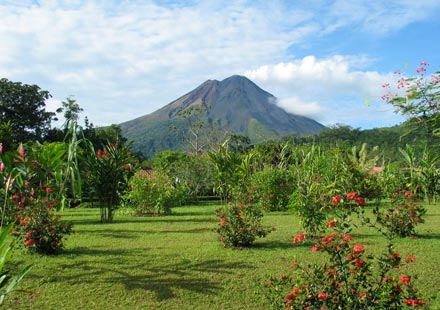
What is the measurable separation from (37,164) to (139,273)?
9.12 ft

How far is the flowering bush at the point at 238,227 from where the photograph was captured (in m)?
6.43

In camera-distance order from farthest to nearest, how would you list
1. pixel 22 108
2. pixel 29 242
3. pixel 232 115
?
pixel 232 115
pixel 22 108
pixel 29 242

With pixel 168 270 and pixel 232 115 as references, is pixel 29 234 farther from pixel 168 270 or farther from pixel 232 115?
pixel 232 115

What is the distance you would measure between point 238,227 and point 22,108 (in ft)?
94.4

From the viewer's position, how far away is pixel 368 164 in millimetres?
16500

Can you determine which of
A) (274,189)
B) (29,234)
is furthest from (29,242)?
(274,189)

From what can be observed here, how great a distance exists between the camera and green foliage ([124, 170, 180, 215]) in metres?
11.8

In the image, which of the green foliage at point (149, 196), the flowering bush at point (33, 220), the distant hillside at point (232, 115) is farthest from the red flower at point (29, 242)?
the distant hillside at point (232, 115)

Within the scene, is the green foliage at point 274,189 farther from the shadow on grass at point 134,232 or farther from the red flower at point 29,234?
the red flower at point 29,234

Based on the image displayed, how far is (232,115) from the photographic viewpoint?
141 metres

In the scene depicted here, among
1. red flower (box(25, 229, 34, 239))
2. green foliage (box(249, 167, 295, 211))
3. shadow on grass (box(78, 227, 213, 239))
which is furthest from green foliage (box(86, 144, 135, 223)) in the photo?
green foliage (box(249, 167, 295, 211))

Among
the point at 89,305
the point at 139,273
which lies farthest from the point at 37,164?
the point at 89,305

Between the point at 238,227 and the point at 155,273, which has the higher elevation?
the point at 238,227

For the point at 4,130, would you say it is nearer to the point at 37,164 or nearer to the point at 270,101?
the point at 37,164
